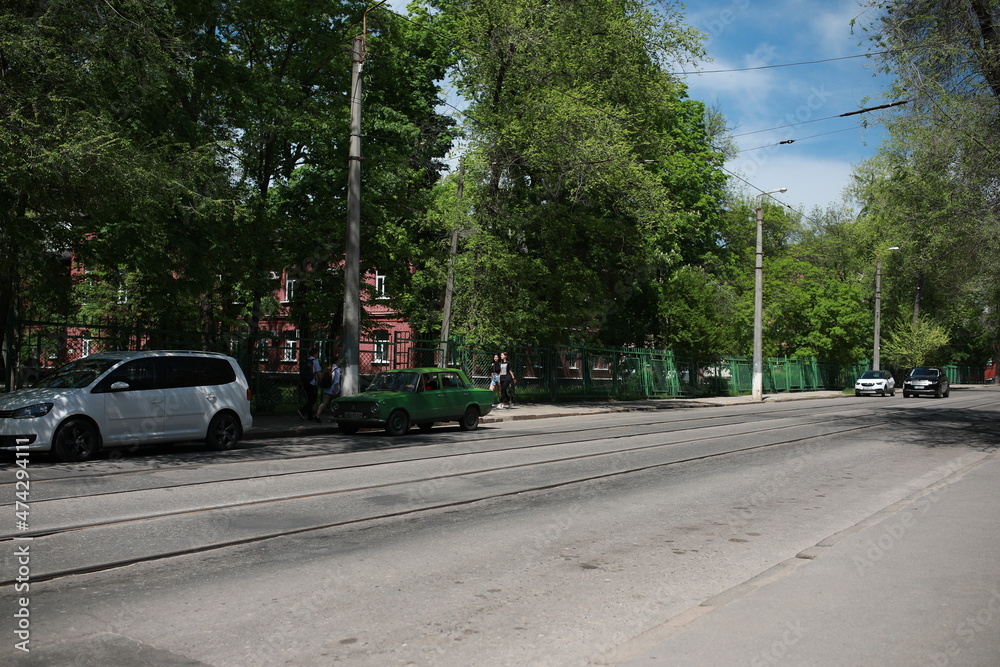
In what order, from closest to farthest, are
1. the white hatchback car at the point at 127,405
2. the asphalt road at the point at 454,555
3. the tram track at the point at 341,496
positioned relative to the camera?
the asphalt road at the point at 454,555 < the tram track at the point at 341,496 < the white hatchback car at the point at 127,405

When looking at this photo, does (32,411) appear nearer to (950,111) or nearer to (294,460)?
(294,460)

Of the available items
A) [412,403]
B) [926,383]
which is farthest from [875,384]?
[412,403]

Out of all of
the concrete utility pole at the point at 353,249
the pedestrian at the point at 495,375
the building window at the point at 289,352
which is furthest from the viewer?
the pedestrian at the point at 495,375

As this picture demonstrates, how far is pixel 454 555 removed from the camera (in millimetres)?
6320

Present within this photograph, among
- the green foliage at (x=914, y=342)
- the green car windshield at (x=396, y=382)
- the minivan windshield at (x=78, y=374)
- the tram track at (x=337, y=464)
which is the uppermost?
the green foliage at (x=914, y=342)

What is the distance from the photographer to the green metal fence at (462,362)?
16.4 m

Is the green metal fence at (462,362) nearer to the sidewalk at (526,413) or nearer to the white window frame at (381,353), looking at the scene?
the white window frame at (381,353)

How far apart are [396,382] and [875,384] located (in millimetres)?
39433

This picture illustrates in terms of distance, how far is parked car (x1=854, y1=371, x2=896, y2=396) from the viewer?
47.6 meters

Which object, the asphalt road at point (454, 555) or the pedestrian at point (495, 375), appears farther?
the pedestrian at point (495, 375)

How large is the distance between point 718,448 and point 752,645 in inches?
432

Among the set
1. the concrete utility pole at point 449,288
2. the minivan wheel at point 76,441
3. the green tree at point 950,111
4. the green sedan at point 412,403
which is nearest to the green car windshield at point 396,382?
the green sedan at point 412,403

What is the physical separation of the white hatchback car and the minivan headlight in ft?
0.04

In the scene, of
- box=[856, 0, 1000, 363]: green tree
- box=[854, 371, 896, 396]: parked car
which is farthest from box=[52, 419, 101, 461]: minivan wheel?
box=[854, 371, 896, 396]: parked car
